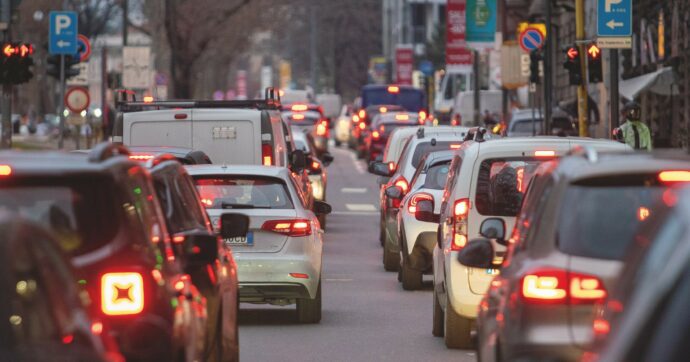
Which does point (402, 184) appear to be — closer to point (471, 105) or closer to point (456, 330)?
point (456, 330)

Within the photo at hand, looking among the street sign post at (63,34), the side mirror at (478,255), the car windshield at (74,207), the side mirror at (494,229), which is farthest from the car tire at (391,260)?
the street sign post at (63,34)

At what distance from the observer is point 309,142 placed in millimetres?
34844

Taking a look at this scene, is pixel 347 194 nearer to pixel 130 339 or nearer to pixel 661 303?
pixel 130 339

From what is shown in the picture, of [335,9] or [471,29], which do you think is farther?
[335,9]

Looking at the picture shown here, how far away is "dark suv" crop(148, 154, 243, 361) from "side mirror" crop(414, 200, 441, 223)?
24.2ft

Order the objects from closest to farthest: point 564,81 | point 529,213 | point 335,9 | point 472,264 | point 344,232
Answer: point 529,213
point 472,264
point 344,232
point 564,81
point 335,9

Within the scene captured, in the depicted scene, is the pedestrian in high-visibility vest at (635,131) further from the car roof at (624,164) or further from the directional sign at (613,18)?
the car roof at (624,164)

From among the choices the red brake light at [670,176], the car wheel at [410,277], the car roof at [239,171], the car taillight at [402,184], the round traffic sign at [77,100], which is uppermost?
the round traffic sign at [77,100]

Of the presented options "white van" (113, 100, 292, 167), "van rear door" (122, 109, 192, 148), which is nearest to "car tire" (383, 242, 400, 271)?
"white van" (113, 100, 292, 167)

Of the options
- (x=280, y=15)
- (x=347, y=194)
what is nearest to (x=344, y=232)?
(x=347, y=194)

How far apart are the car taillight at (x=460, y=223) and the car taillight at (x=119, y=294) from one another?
6190mm

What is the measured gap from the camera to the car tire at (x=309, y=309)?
16.1m

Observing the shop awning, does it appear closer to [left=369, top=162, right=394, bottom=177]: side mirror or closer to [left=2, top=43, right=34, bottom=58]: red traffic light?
[left=2, top=43, right=34, bottom=58]: red traffic light

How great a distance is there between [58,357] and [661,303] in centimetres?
169
